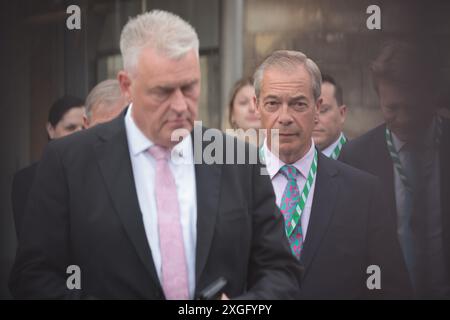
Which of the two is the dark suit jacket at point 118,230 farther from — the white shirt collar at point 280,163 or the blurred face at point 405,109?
the blurred face at point 405,109

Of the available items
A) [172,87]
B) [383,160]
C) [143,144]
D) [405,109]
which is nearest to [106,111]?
[143,144]

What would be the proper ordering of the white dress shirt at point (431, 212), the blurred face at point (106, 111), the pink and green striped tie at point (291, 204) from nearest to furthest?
the pink and green striped tie at point (291, 204), the blurred face at point (106, 111), the white dress shirt at point (431, 212)

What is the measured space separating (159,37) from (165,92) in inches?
7.3

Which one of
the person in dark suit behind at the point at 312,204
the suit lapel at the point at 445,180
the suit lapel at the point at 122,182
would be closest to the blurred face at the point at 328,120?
the person in dark suit behind at the point at 312,204

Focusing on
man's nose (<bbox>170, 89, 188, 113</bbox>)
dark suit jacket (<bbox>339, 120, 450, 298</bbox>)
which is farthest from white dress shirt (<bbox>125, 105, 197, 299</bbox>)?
dark suit jacket (<bbox>339, 120, 450, 298</bbox>)

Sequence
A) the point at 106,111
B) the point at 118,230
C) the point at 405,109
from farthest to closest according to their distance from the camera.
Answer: the point at 405,109 → the point at 106,111 → the point at 118,230

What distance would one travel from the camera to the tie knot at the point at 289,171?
11.0 ft

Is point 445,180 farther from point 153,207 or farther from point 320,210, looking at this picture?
point 153,207

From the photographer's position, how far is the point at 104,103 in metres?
3.69

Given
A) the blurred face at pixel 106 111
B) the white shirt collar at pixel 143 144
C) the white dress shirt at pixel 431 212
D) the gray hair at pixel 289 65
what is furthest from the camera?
the white dress shirt at pixel 431 212

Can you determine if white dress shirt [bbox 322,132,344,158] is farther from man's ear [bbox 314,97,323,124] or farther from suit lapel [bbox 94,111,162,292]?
suit lapel [bbox 94,111,162,292]

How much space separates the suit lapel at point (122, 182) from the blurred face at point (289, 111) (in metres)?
0.84

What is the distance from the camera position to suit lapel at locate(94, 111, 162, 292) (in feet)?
8.63

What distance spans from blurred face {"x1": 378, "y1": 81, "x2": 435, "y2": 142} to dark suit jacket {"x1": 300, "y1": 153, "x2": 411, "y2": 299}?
722mm
